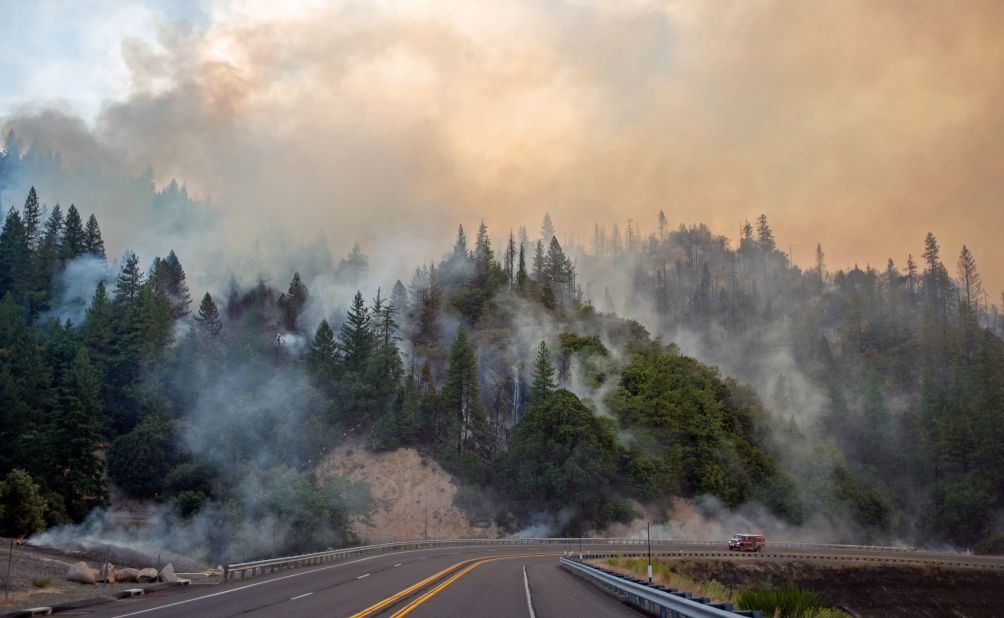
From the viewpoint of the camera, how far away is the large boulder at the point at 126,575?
23.8 m

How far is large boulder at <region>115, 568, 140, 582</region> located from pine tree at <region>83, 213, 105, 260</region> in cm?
10675

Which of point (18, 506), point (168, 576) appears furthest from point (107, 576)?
point (18, 506)

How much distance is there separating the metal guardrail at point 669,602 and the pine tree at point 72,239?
113207 millimetres

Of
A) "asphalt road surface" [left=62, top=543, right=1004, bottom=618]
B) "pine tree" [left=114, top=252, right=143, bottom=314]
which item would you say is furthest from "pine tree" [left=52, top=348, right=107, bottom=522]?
"asphalt road surface" [left=62, top=543, right=1004, bottom=618]

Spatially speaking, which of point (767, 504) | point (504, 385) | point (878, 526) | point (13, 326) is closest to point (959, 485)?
point (878, 526)

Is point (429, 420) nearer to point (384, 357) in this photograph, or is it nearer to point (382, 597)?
point (384, 357)

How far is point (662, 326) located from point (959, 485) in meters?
102

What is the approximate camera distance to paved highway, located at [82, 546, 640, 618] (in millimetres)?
16625

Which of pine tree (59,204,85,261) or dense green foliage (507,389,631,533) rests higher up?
pine tree (59,204,85,261)

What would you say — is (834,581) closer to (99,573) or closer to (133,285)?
(99,573)

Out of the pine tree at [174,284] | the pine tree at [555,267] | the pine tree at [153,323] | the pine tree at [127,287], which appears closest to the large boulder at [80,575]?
the pine tree at [153,323]

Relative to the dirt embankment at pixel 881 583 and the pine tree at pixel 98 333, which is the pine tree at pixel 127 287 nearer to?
the pine tree at pixel 98 333

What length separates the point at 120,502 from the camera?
78.8m

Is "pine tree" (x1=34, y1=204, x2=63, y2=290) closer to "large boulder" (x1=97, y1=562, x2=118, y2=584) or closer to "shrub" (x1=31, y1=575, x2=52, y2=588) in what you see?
"large boulder" (x1=97, y1=562, x2=118, y2=584)
